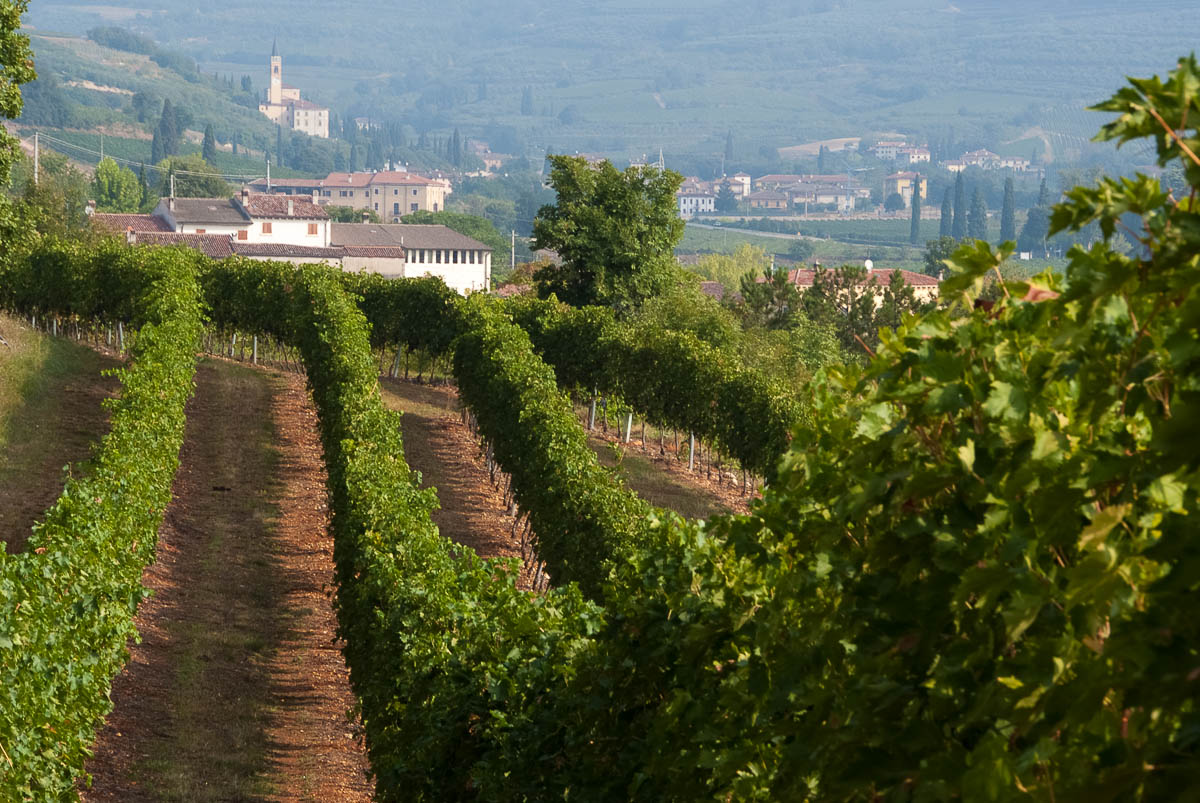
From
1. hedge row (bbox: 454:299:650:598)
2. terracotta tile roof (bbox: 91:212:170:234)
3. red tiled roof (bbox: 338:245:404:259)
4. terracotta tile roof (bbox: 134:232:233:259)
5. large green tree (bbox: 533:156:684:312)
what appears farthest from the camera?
red tiled roof (bbox: 338:245:404:259)

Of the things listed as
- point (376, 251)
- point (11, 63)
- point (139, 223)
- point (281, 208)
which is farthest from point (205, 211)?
point (11, 63)

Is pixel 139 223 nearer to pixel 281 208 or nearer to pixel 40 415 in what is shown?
pixel 281 208

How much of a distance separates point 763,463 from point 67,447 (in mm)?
17680

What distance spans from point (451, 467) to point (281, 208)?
5557 inches

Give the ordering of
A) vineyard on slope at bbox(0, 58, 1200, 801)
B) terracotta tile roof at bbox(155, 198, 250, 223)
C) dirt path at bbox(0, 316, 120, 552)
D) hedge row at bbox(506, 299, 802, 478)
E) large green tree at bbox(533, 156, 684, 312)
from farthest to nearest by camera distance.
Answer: terracotta tile roof at bbox(155, 198, 250, 223)
large green tree at bbox(533, 156, 684, 312)
hedge row at bbox(506, 299, 802, 478)
dirt path at bbox(0, 316, 120, 552)
vineyard on slope at bbox(0, 58, 1200, 801)

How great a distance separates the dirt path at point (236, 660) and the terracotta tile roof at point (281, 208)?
139m

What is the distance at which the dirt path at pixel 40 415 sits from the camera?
28.2 m

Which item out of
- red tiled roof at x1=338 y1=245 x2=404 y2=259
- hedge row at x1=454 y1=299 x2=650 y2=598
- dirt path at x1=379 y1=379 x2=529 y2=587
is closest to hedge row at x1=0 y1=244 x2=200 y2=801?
hedge row at x1=454 y1=299 x2=650 y2=598

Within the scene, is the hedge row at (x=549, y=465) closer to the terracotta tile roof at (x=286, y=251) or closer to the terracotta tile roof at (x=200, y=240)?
the terracotta tile roof at (x=200, y=240)

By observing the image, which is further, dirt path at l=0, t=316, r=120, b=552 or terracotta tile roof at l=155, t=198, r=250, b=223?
terracotta tile roof at l=155, t=198, r=250, b=223

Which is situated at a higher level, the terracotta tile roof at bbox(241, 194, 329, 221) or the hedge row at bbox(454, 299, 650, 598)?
the terracotta tile roof at bbox(241, 194, 329, 221)

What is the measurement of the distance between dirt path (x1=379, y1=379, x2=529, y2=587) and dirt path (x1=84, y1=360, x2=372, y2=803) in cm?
319

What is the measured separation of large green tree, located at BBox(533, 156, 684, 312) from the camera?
68.4 m

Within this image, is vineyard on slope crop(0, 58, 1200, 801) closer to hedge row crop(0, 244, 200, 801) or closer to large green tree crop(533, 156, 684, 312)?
hedge row crop(0, 244, 200, 801)
